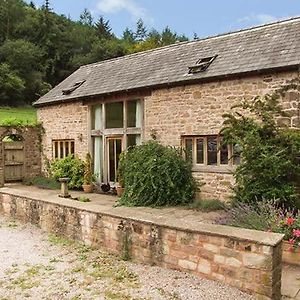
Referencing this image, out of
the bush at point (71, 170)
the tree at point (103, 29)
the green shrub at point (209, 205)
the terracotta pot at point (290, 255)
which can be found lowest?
the terracotta pot at point (290, 255)

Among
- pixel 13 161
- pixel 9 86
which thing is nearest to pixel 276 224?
pixel 13 161

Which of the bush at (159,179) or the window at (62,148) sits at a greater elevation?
the window at (62,148)

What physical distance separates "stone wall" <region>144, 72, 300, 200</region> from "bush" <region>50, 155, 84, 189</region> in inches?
153

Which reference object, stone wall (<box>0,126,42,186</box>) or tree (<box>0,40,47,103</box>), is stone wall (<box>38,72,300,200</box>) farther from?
tree (<box>0,40,47,103</box>)

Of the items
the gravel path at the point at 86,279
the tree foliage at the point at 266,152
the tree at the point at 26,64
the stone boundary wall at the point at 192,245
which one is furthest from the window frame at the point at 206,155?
the tree at the point at 26,64

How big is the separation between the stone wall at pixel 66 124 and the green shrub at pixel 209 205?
20.3ft

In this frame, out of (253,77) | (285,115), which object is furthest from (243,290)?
(253,77)

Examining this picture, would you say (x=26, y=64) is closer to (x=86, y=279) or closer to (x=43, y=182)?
(x=43, y=182)

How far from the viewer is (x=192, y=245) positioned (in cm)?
580

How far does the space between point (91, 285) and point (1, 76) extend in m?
35.9

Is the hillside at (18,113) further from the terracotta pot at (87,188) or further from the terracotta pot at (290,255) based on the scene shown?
the terracotta pot at (290,255)

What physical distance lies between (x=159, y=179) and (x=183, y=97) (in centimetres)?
284

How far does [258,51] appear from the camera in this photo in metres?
11.0

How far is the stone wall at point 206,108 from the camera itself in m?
9.77
